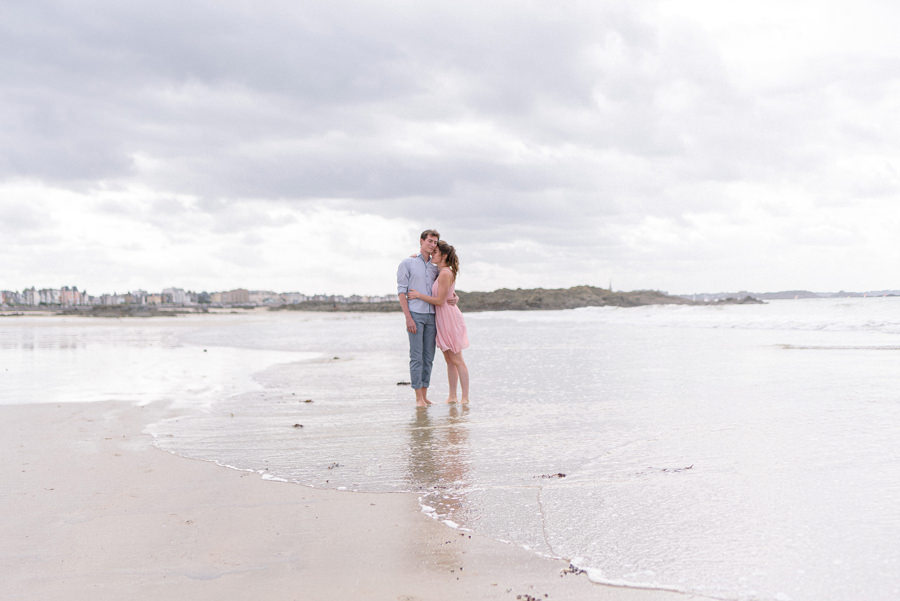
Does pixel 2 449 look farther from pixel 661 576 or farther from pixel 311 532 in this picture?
pixel 661 576

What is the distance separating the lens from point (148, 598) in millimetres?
2266

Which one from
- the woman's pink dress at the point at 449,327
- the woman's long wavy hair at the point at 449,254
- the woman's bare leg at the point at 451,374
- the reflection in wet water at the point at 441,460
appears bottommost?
the reflection in wet water at the point at 441,460

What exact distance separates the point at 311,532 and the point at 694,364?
26.0ft

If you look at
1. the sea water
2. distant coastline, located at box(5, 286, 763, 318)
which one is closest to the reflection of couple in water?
the sea water

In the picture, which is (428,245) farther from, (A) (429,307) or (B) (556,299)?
(B) (556,299)

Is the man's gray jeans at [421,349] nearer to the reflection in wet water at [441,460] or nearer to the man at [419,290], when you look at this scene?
the man at [419,290]

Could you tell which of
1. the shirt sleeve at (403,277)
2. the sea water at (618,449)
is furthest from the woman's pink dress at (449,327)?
the sea water at (618,449)

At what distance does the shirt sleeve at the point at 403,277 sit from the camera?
271 inches

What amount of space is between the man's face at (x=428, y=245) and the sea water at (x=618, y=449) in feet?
5.56

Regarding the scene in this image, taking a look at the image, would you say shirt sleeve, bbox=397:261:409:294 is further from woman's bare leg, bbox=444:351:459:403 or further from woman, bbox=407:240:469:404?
woman's bare leg, bbox=444:351:459:403

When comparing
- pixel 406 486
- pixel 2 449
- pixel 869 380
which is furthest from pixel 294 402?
pixel 869 380

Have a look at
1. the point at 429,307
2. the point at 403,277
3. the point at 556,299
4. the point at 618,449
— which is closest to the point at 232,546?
the point at 618,449

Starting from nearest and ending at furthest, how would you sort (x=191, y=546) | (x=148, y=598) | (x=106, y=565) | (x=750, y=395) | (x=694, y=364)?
(x=148, y=598)
(x=106, y=565)
(x=191, y=546)
(x=750, y=395)
(x=694, y=364)

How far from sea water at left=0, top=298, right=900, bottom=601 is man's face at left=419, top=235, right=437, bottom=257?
1.69m
